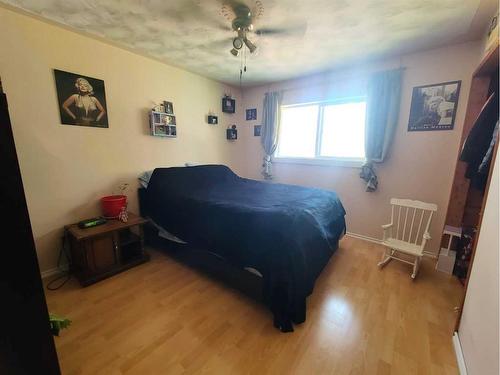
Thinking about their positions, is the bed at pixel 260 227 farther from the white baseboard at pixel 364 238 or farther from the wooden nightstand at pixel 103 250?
the white baseboard at pixel 364 238

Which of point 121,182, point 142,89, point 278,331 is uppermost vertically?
point 142,89

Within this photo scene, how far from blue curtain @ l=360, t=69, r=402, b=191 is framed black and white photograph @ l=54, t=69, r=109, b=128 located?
333 cm

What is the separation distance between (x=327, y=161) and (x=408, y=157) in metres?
1.03

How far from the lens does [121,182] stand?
2.64 m

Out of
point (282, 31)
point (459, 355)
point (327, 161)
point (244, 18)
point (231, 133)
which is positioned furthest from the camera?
point (231, 133)

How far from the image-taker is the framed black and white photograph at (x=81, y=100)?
2.11 m

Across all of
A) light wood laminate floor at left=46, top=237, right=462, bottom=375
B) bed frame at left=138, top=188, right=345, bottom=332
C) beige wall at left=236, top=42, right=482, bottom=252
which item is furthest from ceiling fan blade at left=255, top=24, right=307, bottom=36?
light wood laminate floor at left=46, top=237, right=462, bottom=375

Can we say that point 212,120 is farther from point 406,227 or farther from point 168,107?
point 406,227

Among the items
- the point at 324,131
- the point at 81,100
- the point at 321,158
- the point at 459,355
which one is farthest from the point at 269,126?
the point at 459,355

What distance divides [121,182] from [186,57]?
1.83 meters

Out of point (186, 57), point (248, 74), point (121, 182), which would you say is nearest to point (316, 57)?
point (248, 74)

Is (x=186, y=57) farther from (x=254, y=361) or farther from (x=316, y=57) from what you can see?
(x=254, y=361)

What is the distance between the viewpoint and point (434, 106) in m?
2.44

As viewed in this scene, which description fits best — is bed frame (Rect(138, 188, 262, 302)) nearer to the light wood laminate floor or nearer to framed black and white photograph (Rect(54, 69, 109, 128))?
the light wood laminate floor
